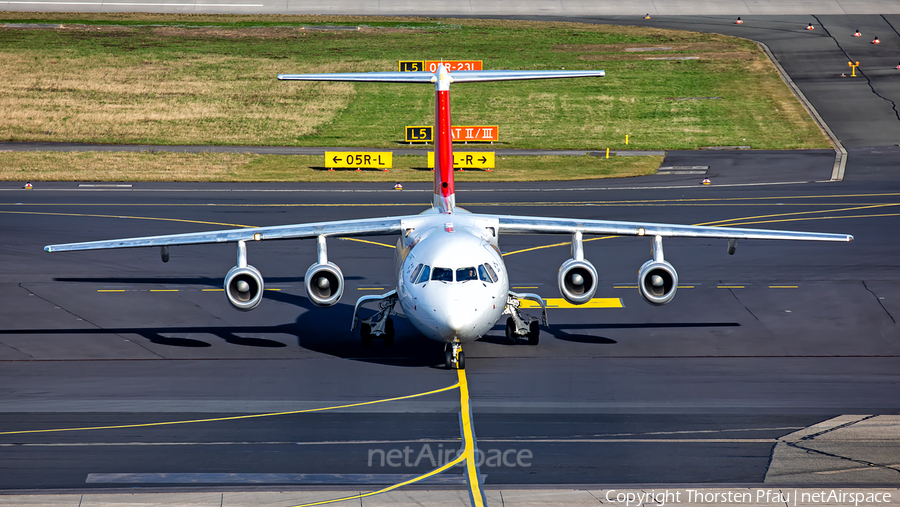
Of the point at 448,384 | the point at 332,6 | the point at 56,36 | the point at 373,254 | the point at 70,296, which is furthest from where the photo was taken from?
the point at 332,6

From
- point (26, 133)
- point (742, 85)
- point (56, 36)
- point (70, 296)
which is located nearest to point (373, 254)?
point (70, 296)

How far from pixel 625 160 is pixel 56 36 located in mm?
59585

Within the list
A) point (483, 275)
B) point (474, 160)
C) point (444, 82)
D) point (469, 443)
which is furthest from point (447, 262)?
point (474, 160)

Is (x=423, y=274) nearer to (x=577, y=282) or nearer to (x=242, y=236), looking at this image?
(x=577, y=282)

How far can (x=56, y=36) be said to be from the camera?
9188cm

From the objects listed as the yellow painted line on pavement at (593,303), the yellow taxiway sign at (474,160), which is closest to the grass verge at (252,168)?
the yellow taxiway sign at (474,160)

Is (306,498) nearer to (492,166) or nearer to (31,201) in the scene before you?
(31,201)

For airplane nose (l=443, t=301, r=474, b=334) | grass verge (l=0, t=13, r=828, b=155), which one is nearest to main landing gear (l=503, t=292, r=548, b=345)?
airplane nose (l=443, t=301, r=474, b=334)

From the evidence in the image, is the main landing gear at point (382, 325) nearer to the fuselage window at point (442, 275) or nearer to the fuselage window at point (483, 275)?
the fuselage window at point (442, 275)

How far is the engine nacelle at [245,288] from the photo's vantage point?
2630 centimetres

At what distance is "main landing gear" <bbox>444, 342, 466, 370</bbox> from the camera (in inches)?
1006

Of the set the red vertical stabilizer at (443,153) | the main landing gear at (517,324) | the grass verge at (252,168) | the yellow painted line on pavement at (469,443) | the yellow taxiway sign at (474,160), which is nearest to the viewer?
the yellow painted line on pavement at (469,443)

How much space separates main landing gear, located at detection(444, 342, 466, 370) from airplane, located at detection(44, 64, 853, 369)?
0.03m

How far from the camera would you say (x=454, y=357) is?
2567 centimetres
